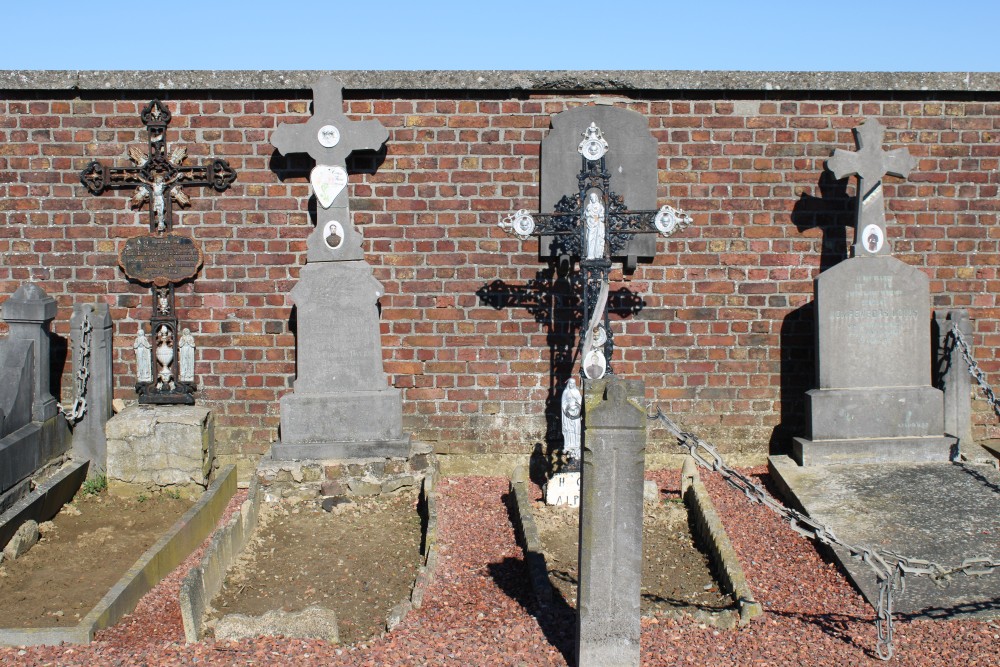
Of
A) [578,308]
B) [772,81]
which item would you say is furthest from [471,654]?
[772,81]

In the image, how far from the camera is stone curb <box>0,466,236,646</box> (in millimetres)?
5176

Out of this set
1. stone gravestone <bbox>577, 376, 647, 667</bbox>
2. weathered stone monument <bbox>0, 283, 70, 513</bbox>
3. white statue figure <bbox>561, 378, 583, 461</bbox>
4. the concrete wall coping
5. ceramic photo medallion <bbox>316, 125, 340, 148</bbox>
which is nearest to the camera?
stone gravestone <bbox>577, 376, 647, 667</bbox>

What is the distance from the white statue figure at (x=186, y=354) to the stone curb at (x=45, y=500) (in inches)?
43.4

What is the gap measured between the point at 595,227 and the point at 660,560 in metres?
2.61

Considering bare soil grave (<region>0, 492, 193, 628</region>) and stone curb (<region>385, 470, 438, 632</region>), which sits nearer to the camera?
stone curb (<region>385, 470, 438, 632</region>)

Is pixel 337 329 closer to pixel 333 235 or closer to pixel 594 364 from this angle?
pixel 333 235

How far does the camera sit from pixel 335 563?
646 cm

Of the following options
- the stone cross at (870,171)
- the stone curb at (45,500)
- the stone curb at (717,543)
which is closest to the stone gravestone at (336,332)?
the stone curb at (45,500)

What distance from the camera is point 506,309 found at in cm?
840

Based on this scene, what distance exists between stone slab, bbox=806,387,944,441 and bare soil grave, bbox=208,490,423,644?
3.49 m

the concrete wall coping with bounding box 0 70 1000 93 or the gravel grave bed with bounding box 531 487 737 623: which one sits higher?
the concrete wall coping with bounding box 0 70 1000 93

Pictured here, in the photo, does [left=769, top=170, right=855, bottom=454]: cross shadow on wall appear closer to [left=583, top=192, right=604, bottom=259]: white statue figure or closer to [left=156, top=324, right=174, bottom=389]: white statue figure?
[left=583, top=192, right=604, bottom=259]: white statue figure

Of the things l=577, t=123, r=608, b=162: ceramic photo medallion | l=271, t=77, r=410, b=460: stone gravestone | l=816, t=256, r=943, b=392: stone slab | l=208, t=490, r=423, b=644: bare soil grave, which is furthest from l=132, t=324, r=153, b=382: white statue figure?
l=816, t=256, r=943, b=392: stone slab

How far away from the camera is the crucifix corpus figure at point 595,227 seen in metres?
7.33
